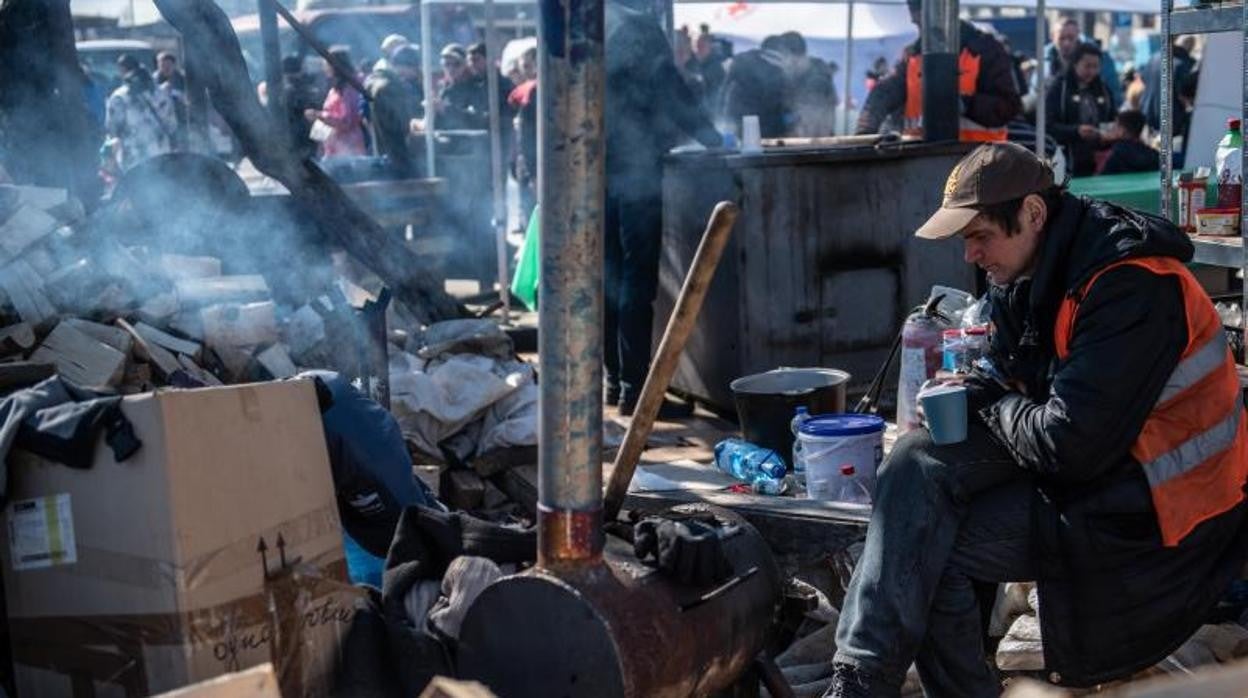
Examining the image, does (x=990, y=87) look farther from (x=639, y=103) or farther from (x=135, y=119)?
(x=135, y=119)

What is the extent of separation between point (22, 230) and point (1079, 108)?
841cm

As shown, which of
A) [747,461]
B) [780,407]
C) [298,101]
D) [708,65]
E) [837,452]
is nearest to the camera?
[837,452]

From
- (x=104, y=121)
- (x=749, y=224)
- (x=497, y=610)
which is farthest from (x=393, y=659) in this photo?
(x=104, y=121)

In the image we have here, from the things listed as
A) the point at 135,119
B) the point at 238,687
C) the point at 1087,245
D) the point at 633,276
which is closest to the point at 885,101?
the point at 633,276

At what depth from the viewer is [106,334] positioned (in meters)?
5.91

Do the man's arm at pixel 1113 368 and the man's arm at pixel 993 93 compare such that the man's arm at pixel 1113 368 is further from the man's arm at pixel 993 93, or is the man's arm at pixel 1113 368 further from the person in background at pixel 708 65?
the person in background at pixel 708 65

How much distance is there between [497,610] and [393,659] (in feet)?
0.97

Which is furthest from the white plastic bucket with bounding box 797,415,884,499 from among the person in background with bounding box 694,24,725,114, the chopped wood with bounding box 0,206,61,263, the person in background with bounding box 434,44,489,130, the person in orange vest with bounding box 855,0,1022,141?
the person in background with bounding box 694,24,725,114

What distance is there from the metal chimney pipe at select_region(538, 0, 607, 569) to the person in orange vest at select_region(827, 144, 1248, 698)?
0.71m

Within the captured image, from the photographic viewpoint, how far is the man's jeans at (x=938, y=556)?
11.2 feet

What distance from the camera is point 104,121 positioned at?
1562 cm

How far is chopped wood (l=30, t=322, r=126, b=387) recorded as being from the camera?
5.67m

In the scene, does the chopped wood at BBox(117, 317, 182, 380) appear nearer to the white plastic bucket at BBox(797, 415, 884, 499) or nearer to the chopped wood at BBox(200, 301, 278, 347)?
the chopped wood at BBox(200, 301, 278, 347)

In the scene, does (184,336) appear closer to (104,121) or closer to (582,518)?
(582,518)
